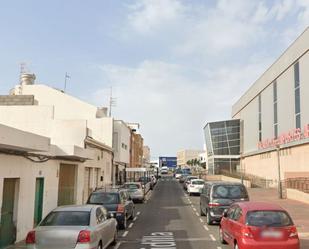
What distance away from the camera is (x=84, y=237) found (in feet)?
34.2

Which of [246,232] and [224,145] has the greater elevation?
[224,145]

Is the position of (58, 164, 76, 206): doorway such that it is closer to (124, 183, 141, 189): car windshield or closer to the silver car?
(124, 183, 141, 189): car windshield

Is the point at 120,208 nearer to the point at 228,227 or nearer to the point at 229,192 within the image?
the point at 229,192

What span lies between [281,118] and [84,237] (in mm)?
45254

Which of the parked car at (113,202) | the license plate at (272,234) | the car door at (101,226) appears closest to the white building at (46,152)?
the parked car at (113,202)

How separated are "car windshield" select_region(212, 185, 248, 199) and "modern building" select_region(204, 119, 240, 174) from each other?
67.4m

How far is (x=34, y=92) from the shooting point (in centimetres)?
4194

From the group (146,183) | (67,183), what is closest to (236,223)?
(67,183)

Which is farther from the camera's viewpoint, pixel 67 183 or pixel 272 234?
pixel 67 183

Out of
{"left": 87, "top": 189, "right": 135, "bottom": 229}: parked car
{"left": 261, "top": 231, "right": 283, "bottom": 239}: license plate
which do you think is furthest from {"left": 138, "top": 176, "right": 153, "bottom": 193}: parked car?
{"left": 261, "top": 231, "right": 283, "bottom": 239}: license plate

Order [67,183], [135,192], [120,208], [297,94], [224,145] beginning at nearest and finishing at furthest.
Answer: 1. [120,208]
2. [67,183]
3. [135,192]
4. [297,94]
5. [224,145]

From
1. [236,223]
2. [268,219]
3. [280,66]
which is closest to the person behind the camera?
[268,219]

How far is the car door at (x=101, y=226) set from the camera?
1165 centimetres

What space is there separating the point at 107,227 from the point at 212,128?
79.7 m
